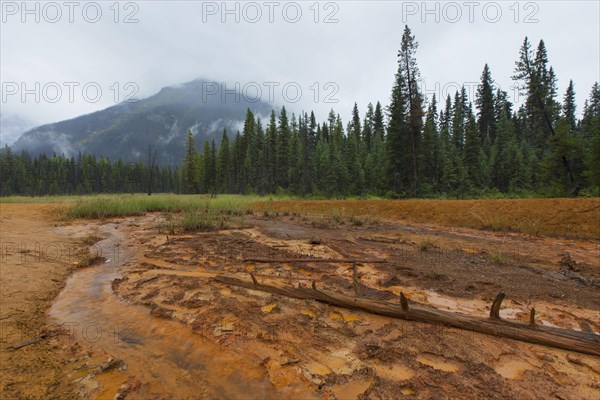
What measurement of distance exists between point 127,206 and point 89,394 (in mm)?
14597

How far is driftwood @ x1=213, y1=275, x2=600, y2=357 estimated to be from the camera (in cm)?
250

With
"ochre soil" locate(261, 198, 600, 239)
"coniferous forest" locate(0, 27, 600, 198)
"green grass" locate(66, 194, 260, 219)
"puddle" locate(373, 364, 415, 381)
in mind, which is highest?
"coniferous forest" locate(0, 27, 600, 198)

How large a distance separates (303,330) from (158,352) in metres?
1.41

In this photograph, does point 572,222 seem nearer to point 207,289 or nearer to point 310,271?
point 310,271

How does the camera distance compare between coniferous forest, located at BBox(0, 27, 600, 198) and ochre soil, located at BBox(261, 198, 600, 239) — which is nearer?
ochre soil, located at BBox(261, 198, 600, 239)

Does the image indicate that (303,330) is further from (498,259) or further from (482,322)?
(498,259)


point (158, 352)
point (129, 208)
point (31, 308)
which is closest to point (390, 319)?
point (158, 352)

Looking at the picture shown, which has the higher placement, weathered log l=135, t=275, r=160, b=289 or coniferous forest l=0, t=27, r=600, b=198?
coniferous forest l=0, t=27, r=600, b=198

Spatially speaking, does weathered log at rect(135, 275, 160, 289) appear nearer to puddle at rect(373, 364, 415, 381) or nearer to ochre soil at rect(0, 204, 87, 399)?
ochre soil at rect(0, 204, 87, 399)

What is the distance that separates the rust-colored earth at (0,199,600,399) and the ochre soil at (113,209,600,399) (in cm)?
2

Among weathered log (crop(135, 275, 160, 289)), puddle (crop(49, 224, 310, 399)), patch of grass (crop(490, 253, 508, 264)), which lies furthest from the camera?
patch of grass (crop(490, 253, 508, 264))

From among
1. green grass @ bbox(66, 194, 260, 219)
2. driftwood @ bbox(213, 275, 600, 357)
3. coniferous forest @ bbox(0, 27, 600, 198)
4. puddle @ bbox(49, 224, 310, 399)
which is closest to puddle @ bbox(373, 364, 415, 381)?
puddle @ bbox(49, 224, 310, 399)

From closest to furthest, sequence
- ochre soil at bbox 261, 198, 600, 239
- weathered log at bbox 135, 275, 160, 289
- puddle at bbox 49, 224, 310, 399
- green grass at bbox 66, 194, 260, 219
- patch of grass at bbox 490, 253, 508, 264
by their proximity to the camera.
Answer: puddle at bbox 49, 224, 310, 399
weathered log at bbox 135, 275, 160, 289
patch of grass at bbox 490, 253, 508, 264
ochre soil at bbox 261, 198, 600, 239
green grass at bbox 66, 194, 260, 219

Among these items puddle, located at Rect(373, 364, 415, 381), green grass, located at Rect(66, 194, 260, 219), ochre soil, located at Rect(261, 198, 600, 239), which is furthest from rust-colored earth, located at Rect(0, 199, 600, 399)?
green grass, located at Rect(66, 194, 260, 219)
